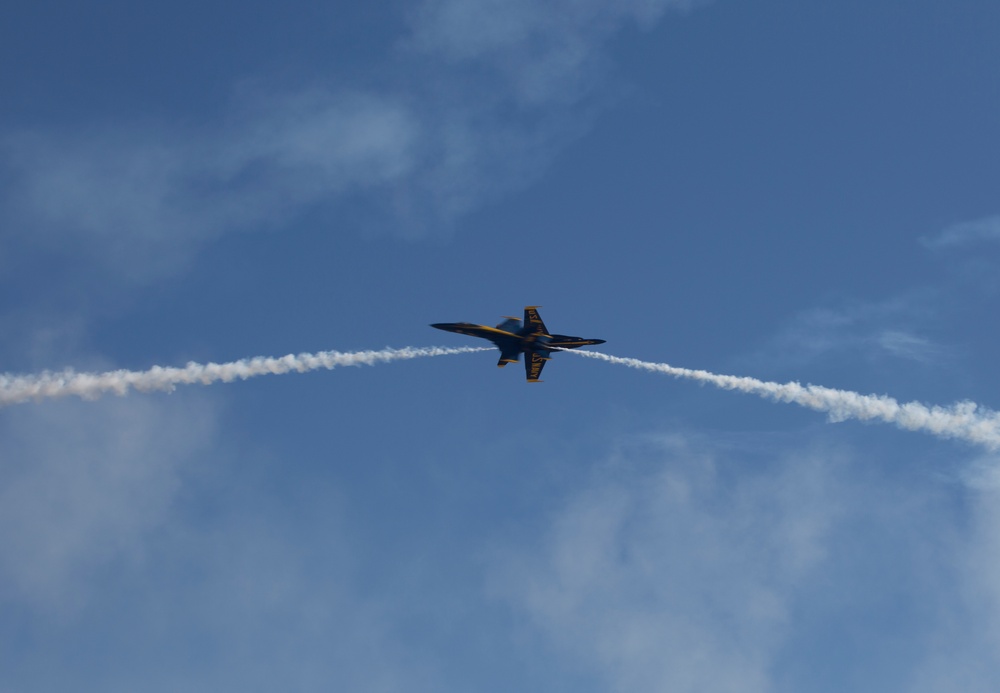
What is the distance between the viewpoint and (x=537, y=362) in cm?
9725

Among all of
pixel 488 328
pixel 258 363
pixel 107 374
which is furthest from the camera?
pixel 488 328

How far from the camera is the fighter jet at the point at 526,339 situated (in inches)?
3752

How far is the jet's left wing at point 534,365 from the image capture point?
9706cm

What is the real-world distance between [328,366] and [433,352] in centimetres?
1081

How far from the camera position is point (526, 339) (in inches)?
3787

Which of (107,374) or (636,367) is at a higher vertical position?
(636,367)

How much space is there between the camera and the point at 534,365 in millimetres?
97250

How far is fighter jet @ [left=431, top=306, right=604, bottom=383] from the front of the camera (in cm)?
9531

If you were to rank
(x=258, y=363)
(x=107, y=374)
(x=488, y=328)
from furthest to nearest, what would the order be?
(x=488, y=328)
(x=258, y=363)
(x=107, y=374)

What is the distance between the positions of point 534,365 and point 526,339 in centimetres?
295

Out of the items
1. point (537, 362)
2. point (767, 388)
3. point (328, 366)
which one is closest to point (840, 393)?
point (767, 388)

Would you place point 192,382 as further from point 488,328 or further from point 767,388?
point 767,388

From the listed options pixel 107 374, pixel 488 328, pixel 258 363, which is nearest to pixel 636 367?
pixel 488 328

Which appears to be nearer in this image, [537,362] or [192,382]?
[192,382]
